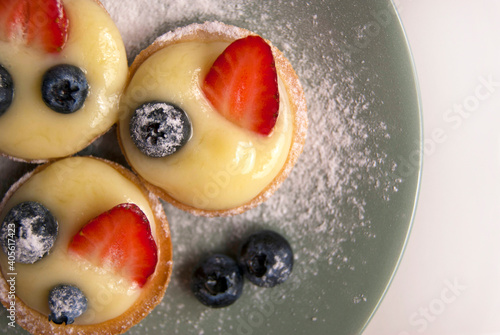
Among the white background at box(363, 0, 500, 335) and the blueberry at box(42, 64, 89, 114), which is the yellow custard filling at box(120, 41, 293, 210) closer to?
the blueberry at box(42, 64, 89, 114)

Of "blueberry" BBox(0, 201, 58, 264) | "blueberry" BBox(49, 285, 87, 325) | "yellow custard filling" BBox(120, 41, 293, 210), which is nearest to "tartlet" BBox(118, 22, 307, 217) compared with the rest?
"yellow custard filling" BBox(120, 41, 293, 210)

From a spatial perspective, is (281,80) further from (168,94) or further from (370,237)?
(370,237)

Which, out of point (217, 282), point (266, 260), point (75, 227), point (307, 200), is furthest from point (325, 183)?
point (75, 227)

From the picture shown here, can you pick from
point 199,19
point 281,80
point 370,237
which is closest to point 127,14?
point 199,19

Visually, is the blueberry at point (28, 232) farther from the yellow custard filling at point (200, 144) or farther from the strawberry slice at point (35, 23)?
the strawberry slice at point (35, 23)

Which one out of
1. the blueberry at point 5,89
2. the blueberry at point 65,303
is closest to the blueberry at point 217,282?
the blueberry at point 65,303
